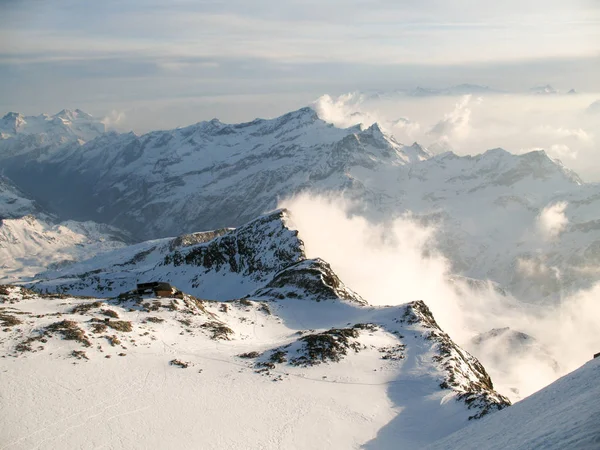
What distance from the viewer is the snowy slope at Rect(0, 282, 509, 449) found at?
1674 inches

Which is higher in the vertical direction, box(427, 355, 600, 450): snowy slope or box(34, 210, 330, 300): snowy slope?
box(427, 355, 600, 450): snowy slope

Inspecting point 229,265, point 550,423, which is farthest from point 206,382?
point 229,265

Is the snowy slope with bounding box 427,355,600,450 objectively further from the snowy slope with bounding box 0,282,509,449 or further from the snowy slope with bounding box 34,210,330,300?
the snowy slope with bounding box 34,210,330,300

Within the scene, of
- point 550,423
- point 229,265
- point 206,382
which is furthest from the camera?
point 229,265

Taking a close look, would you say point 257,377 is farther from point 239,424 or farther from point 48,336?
point 48,336

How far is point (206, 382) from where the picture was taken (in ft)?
171

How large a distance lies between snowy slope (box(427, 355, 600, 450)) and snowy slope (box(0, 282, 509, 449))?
1553cm

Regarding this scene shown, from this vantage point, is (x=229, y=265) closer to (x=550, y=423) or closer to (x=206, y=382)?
(x=206, y=382)

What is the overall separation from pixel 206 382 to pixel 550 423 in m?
35.7

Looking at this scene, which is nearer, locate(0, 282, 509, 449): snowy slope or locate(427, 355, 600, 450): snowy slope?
locate(427, 355, 600, 450): snowy slope

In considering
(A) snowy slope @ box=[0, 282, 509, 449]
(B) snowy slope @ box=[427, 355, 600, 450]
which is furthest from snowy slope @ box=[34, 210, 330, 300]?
(B) snowy slope @ box=[427, 355, 600, 450]

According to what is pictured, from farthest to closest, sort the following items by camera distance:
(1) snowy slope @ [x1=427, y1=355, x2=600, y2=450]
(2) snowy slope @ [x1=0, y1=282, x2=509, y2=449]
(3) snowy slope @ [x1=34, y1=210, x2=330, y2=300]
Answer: (3) snowy slope @ [x1=34, y1=210, x2=330, y2=300]
(2) snowy slope @ [x1=0, y1=282, x2=509, y2=449]
(1) snowy slope @ [x1=427, y1=355, x2=600, y2=450]

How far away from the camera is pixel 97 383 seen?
47844 mm

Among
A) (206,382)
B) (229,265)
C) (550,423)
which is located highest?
(550,423)
